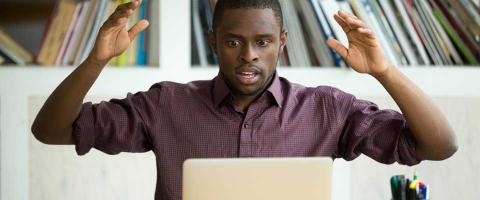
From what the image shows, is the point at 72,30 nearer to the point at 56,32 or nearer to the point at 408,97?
the point at 56,32

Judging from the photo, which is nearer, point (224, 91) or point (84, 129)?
point (84, 129)

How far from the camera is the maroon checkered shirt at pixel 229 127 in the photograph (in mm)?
1615

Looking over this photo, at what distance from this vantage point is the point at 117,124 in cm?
163

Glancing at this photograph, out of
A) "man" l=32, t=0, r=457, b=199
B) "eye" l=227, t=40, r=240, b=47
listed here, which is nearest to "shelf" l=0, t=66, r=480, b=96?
"man" l=32, t=0, r=457, b=199

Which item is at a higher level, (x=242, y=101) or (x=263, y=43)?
(x=263, y=43)

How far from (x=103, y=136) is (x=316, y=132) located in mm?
510

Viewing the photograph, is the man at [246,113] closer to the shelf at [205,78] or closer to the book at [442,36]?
the shelf at [205,78]

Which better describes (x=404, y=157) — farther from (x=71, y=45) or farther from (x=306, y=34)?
(x=71, y=45)

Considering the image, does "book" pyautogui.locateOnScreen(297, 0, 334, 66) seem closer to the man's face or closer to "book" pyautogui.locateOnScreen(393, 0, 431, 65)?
"book" pyautogui.locateOnScreen(393, 0, 431, 65)

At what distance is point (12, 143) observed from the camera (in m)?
2.17

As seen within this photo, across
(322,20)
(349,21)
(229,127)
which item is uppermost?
(322,20)

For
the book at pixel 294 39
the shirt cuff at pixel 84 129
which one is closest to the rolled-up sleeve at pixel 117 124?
the shirt cuff at pixel 84 129

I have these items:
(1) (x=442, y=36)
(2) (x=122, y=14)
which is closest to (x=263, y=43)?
(2) (x=122, y=14)

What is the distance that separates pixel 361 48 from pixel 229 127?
1.23 feet
